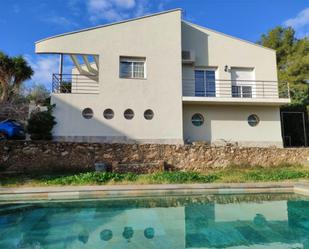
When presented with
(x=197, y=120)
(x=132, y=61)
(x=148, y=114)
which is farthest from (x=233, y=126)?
(x=132, y=61)

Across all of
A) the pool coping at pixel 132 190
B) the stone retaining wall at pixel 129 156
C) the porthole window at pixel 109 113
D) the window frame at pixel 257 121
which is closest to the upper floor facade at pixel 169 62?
the porthole window at pixel 109 113

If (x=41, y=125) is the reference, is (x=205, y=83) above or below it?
above

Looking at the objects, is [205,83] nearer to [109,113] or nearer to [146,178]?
[109,113]

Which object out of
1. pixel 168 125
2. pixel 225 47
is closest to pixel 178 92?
pixel 168 125

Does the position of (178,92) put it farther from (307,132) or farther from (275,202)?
(307,132)

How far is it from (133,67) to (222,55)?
19.6ft

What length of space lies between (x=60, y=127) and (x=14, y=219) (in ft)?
26.6

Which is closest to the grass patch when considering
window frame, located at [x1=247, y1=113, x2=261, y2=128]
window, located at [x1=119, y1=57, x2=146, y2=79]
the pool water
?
the pool water

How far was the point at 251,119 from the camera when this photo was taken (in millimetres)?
17781

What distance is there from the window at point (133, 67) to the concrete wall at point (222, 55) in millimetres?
2912

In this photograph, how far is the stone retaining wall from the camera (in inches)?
512

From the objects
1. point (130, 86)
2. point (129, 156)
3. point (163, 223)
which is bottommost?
point (163, 223)

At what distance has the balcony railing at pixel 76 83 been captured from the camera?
1587cm

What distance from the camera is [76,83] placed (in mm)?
18016
